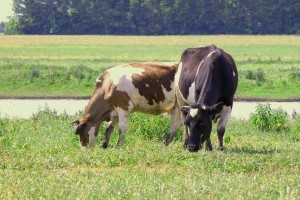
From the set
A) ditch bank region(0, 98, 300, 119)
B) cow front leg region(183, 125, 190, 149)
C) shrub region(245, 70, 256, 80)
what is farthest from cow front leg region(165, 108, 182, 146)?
shrub region(245, 70, 256, 80)

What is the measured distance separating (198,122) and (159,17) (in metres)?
90.7

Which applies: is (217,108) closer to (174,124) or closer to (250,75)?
(174,124)

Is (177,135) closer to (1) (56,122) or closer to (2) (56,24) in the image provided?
(1) (56,122)

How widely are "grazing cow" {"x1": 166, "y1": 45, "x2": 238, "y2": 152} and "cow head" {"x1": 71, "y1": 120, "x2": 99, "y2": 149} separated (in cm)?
134

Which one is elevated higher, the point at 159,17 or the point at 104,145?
the point at 104,145

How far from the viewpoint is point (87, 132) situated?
1798 centimetres

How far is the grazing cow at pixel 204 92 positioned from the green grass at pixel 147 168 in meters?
0.52

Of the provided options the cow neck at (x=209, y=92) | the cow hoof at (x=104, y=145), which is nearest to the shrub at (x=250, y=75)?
the cow hoof at (x=104, y=145)

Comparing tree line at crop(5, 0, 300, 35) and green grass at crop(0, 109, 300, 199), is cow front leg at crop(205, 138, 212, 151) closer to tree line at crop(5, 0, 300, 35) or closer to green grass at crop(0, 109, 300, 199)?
green grass at crop(0, 109, 300, 199)

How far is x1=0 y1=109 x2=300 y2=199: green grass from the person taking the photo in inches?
444

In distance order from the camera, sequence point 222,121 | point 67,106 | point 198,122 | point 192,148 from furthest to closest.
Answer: point 67,106, point 222,121, point 198,122, point 192,148

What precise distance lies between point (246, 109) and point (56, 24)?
8158 centimetres

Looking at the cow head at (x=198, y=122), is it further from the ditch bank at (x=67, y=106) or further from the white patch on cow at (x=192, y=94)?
the ditch bank at (x=67, y=106)

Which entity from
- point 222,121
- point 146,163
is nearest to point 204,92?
point 222,121
